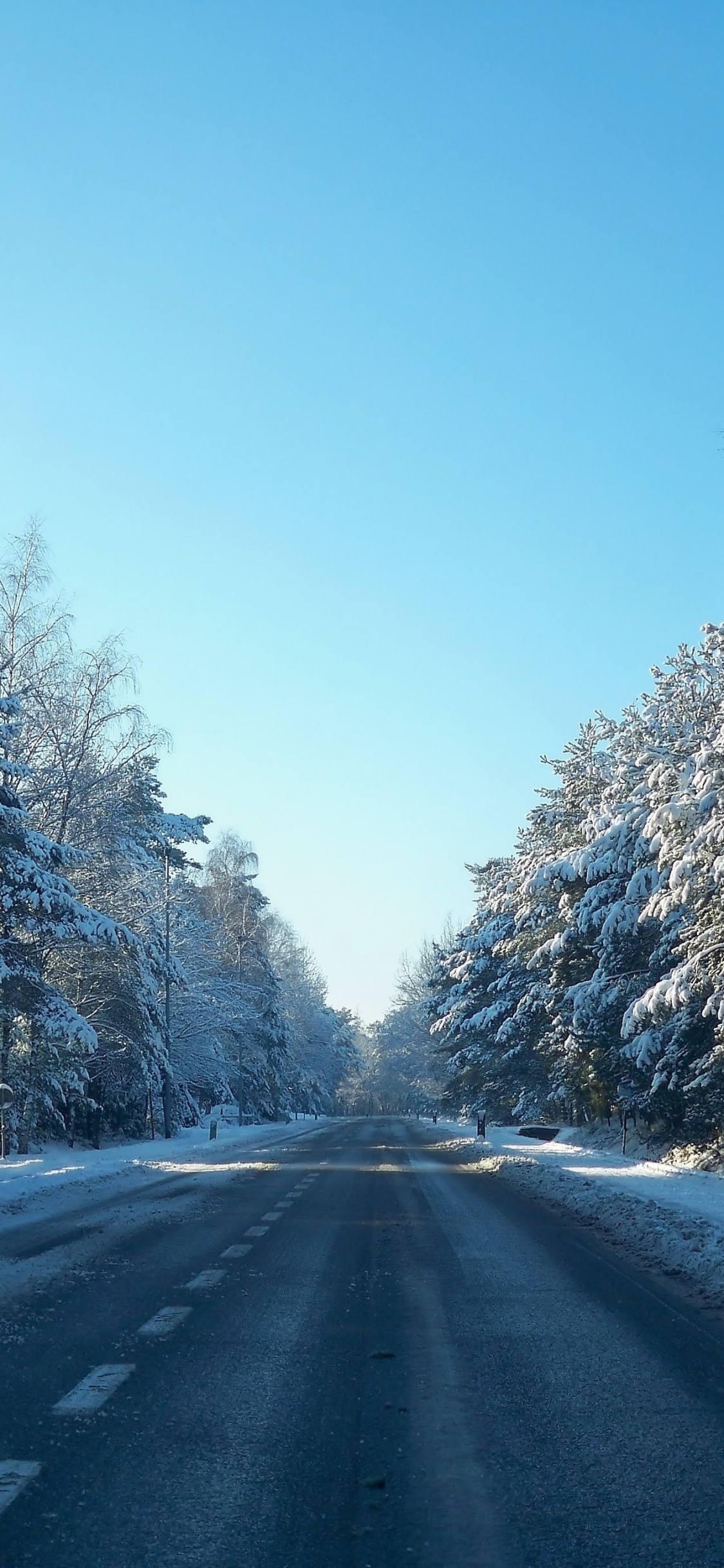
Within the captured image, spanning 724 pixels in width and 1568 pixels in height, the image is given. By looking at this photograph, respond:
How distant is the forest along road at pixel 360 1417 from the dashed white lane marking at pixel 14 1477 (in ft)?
0.04

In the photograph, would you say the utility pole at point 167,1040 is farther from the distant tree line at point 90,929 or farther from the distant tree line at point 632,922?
the distant tree line at point 632,922

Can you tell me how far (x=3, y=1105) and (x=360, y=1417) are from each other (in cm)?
2269

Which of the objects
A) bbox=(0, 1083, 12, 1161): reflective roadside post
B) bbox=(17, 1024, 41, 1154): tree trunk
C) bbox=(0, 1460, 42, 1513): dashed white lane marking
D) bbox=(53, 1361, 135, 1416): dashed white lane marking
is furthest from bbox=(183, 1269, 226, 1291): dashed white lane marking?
bbox=(0, 1083, 12, 1161): reflective roadside post

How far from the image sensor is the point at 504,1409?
552 cm

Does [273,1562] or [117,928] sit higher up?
[117,928]

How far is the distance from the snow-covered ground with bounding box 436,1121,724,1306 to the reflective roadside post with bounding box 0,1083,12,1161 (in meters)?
10.3

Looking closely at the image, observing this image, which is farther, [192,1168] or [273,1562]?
[192,1168]

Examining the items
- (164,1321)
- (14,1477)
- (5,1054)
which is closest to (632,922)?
(5,1054)

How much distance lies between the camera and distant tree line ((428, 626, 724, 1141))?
19453 millimetres

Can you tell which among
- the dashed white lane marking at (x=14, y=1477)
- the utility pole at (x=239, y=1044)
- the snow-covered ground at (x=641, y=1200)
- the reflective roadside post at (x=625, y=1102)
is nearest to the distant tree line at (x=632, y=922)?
the reflective roadside post at (x=625, y=1102)

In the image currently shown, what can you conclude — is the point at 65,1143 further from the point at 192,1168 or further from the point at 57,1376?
the point at 57,1376

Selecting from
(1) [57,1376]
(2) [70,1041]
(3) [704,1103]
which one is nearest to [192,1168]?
(2) [70,1041]

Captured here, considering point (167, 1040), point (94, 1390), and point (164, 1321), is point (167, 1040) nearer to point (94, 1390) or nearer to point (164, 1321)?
point (164, 1321)

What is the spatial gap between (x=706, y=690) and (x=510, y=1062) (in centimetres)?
2164
